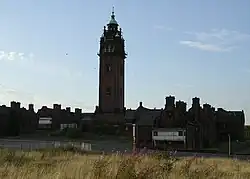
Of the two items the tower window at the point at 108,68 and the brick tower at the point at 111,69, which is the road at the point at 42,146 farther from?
the tower window at the point at 108,68

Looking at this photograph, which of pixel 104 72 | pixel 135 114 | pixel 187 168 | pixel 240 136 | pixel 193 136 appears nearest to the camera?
pixel 187 168

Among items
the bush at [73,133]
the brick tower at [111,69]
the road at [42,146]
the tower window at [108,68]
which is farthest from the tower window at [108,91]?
the road at [42,146]

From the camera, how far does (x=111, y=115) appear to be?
11075cm

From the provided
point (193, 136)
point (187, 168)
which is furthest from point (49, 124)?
point (187, 168)

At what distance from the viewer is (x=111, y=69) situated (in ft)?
379

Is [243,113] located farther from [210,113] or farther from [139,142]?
[139,142]

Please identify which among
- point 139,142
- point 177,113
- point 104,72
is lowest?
point 139,142

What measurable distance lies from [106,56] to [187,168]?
106m

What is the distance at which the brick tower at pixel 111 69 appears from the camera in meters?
113

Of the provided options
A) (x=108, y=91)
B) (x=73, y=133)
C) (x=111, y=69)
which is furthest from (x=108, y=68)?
(x=73, y=133)

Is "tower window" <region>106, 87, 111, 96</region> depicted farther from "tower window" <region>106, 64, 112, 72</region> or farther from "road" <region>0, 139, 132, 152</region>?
"road" <region>0, 139, 132, 152</region>

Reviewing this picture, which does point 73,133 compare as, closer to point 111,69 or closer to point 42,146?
point 111,69

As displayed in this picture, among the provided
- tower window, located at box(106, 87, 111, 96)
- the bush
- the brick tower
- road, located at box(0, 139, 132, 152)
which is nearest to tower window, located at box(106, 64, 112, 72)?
the brick tower

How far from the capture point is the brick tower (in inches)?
4466
